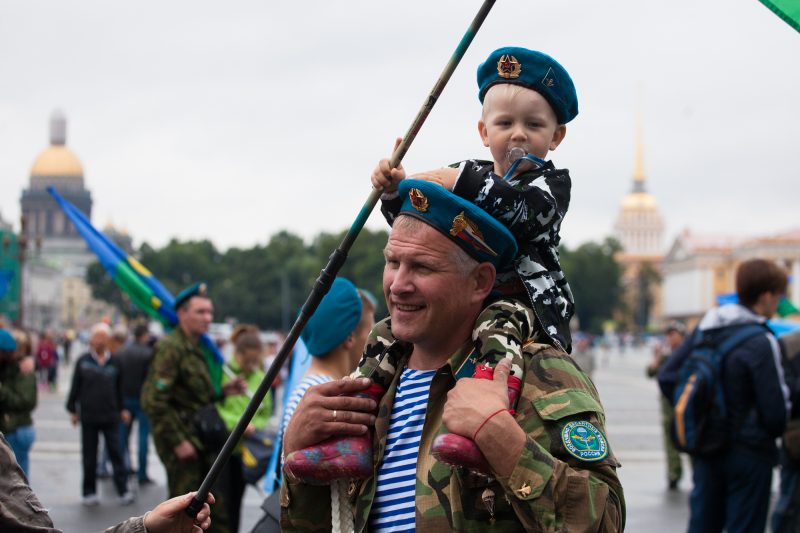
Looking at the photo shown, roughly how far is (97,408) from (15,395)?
75.8 inches

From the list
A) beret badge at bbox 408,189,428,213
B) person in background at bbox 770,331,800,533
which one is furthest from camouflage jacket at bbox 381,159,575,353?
person in background at bbox 770,331,800,533

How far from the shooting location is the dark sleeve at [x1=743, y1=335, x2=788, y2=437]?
5438 mm

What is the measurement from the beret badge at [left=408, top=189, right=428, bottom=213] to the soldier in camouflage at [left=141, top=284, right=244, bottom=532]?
13.4ft

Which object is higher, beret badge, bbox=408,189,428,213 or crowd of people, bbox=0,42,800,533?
beret badge, bbox=408,189,428,213

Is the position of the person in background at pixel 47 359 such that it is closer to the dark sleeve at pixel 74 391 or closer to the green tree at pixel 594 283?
the dark sleeve at pixel 74 391

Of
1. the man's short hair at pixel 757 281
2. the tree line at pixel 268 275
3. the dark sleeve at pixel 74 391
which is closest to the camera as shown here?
the man's short hair at pixel 757 281

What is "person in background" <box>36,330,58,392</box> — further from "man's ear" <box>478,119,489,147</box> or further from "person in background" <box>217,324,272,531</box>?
"man's ear" <box>478,119,489,147</box>

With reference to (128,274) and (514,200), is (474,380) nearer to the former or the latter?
(514,200)

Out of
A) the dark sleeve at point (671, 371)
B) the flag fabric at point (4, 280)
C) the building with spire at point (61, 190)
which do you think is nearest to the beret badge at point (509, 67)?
the dark sleeve at point (671, 371)

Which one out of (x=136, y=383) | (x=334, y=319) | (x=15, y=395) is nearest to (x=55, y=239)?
(x=136, y=383)

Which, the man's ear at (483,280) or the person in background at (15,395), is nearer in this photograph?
the man's ear at (483,280)

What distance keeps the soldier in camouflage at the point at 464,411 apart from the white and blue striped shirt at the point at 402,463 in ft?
0.06

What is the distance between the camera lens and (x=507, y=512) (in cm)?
235

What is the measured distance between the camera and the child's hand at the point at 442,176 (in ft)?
8.59
